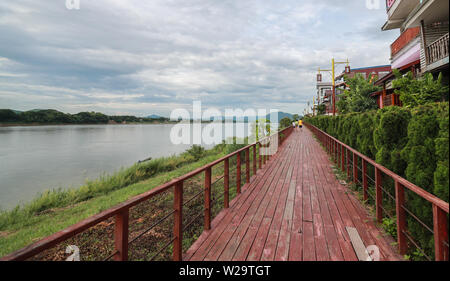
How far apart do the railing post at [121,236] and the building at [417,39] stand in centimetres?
764

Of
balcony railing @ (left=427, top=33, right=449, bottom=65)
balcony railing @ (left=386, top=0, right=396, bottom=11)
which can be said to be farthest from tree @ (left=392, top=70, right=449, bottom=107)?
balcony railing @ (left=386, top=0, right=396, bottom=11)

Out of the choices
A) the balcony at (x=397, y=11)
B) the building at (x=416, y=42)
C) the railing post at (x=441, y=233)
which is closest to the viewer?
the railing post at (x=441, y=233)

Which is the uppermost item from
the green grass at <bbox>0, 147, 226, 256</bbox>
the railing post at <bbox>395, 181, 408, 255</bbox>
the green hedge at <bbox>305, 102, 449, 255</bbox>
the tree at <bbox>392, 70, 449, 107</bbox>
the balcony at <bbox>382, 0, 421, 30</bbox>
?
the balcony at <bbox>382, 0, 421, 30</bbox>

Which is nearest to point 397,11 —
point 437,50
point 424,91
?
point 437,50

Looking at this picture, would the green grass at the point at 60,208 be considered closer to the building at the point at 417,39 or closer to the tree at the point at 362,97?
the building at the point at 417,39

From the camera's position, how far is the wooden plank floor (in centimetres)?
237

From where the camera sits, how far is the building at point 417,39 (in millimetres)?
6762

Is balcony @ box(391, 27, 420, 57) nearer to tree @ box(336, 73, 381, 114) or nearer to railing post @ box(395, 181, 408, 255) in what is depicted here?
tree @ box(336, 73, 381, 114)

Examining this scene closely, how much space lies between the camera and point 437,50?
795 centimetres

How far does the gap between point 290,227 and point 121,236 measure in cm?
228

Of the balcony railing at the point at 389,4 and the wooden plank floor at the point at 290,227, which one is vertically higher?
the balcony railing at the point at 389,4

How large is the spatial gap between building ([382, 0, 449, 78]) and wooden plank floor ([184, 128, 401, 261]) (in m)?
5.36

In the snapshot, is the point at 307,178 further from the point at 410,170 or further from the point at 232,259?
the point at 232,259

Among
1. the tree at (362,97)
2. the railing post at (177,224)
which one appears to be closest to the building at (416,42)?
the tree at (362,97)
